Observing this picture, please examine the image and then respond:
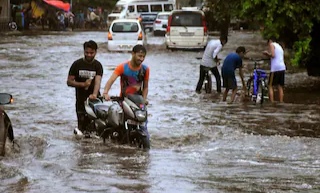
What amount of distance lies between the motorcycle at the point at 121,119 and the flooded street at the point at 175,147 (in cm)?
16

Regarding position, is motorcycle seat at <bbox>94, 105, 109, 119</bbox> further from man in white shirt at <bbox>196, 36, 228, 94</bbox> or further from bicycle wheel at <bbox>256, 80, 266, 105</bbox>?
man in white shirt at <bbox>196, 36, 228, 94</bbox>

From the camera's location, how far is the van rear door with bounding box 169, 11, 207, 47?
34312 millimetres

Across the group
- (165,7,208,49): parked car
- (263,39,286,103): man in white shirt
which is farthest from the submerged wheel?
(165,7,208,49): parked car

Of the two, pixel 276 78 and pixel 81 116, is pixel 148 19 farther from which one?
pixel 81 116

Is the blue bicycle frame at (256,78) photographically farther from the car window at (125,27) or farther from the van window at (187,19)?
the van window at (187,19)

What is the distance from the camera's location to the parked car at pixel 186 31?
34.3 meters

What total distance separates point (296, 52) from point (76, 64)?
9941 millimetres

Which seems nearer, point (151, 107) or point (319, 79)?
point (151, 107)

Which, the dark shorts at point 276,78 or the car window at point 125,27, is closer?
the dark shorts at point 276,78

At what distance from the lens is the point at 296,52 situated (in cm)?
2048

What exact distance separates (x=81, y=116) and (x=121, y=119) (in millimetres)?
1218

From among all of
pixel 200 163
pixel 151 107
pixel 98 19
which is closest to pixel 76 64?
pixel 200 163

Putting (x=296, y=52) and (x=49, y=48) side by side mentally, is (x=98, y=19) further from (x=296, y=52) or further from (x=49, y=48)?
(x=296, y=52)

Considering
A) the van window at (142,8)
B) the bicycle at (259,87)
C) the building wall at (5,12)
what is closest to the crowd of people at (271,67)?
the bicycle at (259,87)
